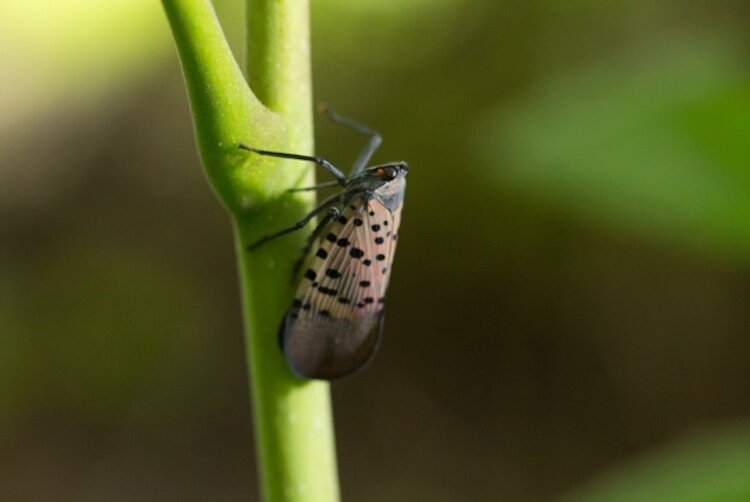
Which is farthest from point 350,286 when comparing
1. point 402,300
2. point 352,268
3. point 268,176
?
point 402,300

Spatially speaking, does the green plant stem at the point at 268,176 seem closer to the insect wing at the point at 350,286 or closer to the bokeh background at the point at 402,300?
the insect wing at the point at 350,286

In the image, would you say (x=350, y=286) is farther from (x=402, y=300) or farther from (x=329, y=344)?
(x=402, y=300)

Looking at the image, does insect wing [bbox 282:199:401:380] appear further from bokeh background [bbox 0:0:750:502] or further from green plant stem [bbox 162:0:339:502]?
bokeh background [bbox 0:0:750:502]

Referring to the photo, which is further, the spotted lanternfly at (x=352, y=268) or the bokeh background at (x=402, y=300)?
the bokeh background at (x=402, y=300)

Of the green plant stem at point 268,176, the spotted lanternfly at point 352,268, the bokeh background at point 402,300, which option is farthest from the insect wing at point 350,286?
the bokeh background at point 402,300

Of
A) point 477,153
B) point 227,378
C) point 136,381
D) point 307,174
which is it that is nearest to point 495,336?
point 477,153

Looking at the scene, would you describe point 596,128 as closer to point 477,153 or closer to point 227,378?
point 477,153
